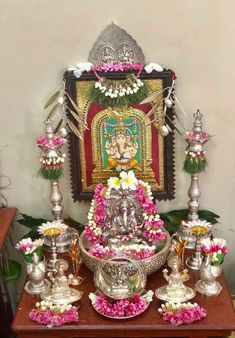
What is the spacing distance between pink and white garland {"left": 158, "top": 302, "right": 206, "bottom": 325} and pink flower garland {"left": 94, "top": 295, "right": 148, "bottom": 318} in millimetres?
82

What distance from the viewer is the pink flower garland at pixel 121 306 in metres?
1.84

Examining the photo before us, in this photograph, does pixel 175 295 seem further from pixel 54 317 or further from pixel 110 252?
pixel 54 317

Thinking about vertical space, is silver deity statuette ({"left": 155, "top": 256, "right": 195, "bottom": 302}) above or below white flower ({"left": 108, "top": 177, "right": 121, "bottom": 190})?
below

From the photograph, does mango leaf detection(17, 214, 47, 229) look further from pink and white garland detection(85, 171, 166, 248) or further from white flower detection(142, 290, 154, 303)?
white flower detection(142, 290, 154, 303)

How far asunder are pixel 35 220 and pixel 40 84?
67cm

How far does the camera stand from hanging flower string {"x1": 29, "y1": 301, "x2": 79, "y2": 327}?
6.02 feet

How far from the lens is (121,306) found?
1.85 m

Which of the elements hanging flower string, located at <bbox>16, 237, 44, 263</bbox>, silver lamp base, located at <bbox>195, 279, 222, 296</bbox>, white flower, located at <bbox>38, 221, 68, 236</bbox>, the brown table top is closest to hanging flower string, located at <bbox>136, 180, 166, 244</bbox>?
silver lamp base, located at <bbox>195, 279, 222, 296</bbox>

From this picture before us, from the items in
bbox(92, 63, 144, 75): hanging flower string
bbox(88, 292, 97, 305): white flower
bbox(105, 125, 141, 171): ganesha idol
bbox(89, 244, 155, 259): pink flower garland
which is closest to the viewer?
bbox(88, 292, 97, 305): white flower

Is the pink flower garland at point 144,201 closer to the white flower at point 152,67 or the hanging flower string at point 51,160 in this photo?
the hanging flower string at point 51,160

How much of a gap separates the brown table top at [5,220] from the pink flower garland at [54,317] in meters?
0.38

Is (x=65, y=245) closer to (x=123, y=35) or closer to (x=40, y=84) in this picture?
(x=40, y=84)

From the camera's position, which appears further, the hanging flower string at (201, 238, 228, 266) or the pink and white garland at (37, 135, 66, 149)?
the pink and white garland at (37, 135, 66, 149)

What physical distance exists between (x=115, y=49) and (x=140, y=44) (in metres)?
0.11
